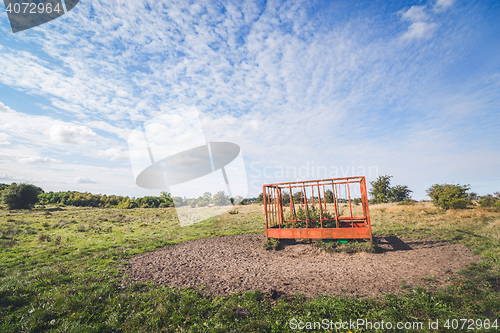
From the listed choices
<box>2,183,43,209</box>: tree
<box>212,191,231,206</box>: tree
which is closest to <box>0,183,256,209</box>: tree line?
<box>212,191,231,206</box>: tree

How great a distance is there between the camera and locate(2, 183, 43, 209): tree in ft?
113

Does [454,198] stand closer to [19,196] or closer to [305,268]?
[305,268]

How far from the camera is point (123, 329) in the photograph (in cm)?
416

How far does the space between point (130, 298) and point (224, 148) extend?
1358cm

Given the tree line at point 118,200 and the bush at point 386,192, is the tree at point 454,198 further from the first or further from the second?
the tree line at point 118,200

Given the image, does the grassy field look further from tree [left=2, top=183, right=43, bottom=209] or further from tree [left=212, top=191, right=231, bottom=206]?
tree [left=212, top=191, right=231, bottom=206]

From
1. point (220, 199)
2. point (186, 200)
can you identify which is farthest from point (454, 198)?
point (186, 200)

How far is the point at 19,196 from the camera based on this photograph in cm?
3491

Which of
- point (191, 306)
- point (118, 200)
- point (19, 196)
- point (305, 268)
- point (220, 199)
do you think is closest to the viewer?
point (191, 306)

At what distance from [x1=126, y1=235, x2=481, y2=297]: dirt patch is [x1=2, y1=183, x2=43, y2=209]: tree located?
43.1 meters

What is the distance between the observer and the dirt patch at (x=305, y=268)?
589 cm

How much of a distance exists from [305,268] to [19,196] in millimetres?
50997

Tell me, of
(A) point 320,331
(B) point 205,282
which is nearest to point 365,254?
(A) point 320,331

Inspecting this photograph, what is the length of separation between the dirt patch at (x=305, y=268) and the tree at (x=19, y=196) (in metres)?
43.1
